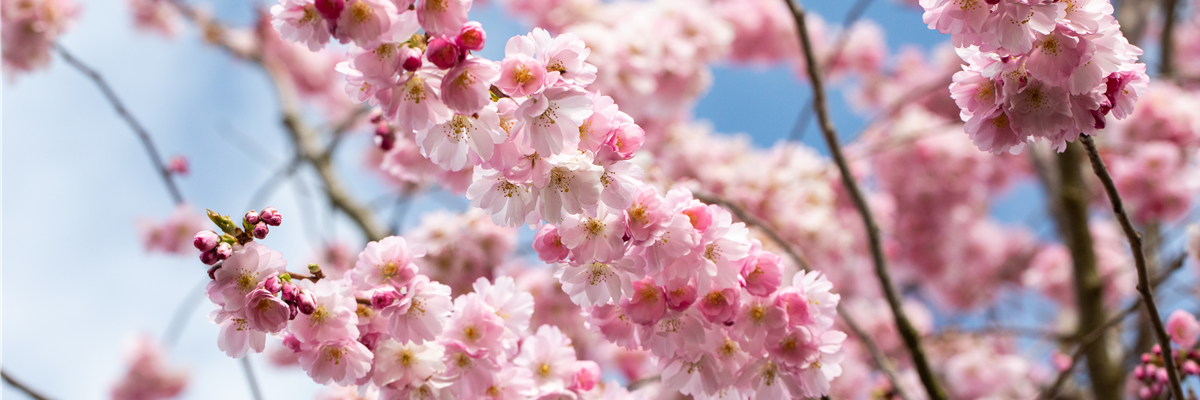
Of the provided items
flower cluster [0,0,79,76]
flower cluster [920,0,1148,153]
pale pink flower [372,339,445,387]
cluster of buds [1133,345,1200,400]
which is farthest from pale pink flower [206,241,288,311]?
flower cluster [0,0,79,76]

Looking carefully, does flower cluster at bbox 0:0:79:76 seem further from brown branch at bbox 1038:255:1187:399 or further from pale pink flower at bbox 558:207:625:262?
brown branch at bbox 1038:255:1187:399

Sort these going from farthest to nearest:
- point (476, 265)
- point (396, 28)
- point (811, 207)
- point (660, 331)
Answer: point (811, 207)
point (476, 265)
point (660, 331)
point (396, 28)

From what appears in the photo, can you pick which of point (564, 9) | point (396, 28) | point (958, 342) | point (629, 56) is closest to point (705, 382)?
point (396, 28)

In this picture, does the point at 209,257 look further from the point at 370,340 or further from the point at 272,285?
the point at 370,340

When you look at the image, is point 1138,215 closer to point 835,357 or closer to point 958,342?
point 958,342

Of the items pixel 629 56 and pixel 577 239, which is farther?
pixel 629 56

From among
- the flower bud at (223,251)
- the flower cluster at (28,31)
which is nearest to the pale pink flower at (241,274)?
the flower bud at (223,251)
